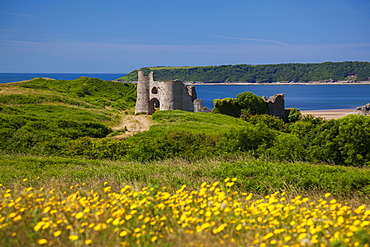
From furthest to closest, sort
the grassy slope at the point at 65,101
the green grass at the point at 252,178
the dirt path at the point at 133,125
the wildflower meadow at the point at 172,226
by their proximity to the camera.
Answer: the grassy slope at the point at 65,101
the dirt path at the point at 133,125
the green grass at the point at 252,178
the wildflower meadow at the point at 172,226

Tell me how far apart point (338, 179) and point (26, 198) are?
355 inches

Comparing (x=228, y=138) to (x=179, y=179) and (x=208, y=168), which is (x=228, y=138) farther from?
(x=179, y=179)

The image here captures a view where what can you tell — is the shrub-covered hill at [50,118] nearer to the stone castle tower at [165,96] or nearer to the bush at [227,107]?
the stone castle tower at [165,96]

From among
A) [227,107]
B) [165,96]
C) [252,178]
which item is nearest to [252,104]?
[227,107]

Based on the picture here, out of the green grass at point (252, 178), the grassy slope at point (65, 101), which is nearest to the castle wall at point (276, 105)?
the grassy slope at point (65, 101)

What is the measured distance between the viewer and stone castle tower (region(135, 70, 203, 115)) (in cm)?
4997

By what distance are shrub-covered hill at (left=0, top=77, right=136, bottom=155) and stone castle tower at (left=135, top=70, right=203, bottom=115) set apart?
251 inches

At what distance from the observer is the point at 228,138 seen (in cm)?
2141

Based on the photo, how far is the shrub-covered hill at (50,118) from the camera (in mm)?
24391

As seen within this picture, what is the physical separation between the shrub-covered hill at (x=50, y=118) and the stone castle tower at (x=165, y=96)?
20.9ft

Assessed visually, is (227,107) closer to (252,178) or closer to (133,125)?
(133,125)

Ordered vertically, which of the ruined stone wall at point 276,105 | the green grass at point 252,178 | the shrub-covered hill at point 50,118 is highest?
the green grass at point 252,178

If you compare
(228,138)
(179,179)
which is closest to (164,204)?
(179,179)

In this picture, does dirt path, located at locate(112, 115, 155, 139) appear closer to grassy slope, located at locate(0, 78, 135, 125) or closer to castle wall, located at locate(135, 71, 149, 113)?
grassy slope, located at locate(0, 78, 135, 125)
